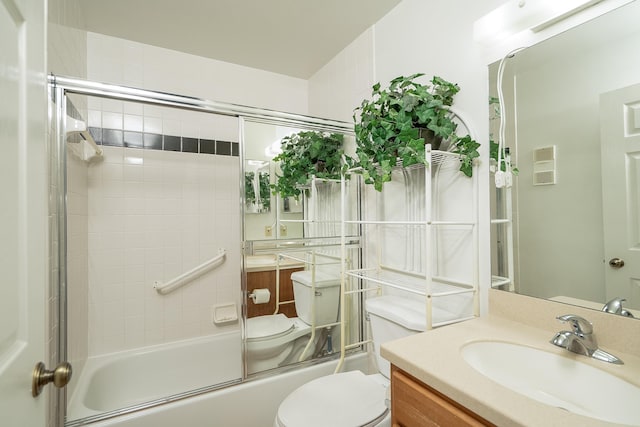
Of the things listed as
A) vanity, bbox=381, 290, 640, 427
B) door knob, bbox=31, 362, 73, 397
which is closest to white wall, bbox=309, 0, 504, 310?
vanity, bbox=381, 290, 640, 427

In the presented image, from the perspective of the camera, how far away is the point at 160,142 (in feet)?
6.85

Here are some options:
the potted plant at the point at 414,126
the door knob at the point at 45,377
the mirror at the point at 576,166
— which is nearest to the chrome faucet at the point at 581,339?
the mirror at the point at 576,166

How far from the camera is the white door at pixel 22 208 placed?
46 cm

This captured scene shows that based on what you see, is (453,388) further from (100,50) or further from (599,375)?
(100,50)

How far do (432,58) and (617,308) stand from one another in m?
1.23

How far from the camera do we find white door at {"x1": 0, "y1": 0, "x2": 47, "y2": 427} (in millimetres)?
463

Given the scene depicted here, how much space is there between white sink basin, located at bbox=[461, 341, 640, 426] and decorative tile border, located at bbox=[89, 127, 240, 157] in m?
1.68

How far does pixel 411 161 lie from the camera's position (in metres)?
1.24

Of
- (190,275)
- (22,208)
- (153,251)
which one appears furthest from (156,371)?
(22,208)

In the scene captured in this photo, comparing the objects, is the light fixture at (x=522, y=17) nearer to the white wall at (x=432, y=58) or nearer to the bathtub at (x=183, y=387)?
the white wall at (x=432, y=58)

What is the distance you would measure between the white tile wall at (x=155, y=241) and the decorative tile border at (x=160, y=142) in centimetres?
4

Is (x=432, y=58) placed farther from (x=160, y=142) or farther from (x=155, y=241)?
(x=155, y=241)

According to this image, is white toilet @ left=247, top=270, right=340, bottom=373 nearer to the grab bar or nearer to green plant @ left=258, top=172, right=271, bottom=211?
green plant @ left=258, top=172, right=271, bottom=211

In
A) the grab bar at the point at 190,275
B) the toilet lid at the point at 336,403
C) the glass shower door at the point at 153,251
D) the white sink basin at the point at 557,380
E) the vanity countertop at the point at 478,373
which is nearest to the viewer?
the vanity countertop at the point at 478,373
